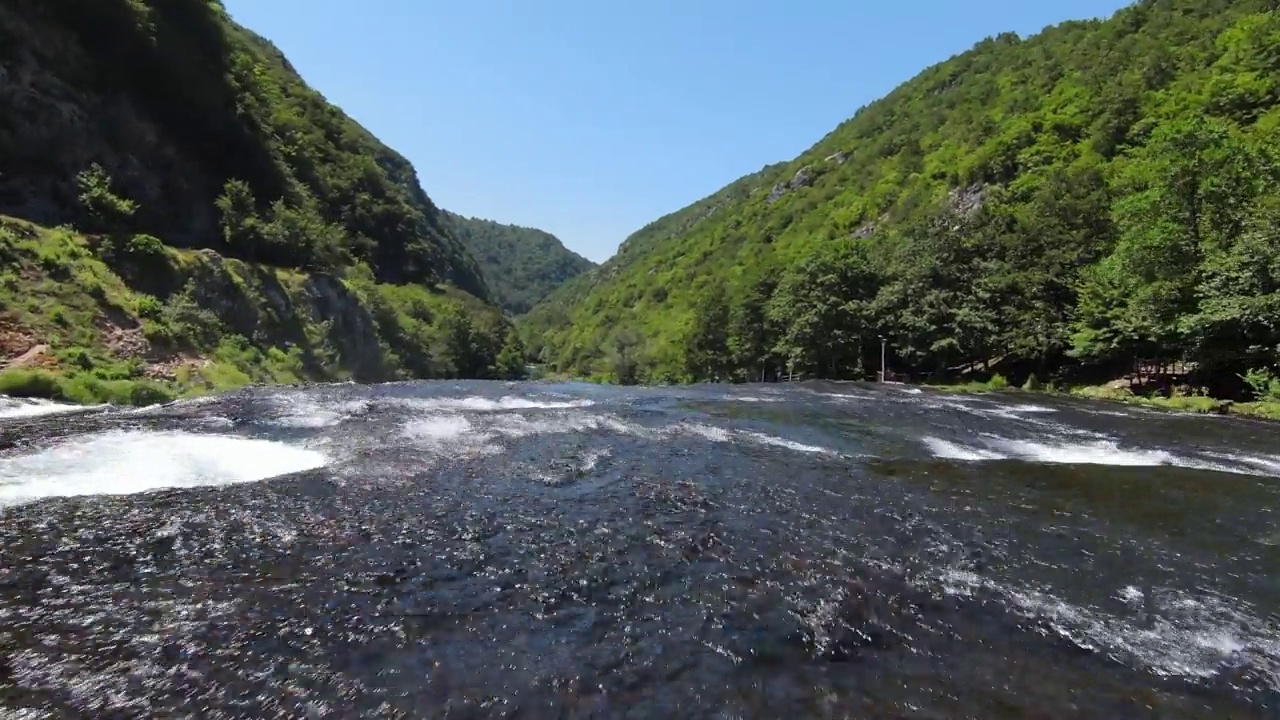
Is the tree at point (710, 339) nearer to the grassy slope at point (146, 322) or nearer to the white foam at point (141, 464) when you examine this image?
the grassy slope at point (146, 322)

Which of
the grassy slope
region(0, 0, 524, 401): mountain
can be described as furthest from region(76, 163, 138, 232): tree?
the grassy slope

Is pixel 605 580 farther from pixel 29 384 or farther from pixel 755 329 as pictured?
pixel 755 329

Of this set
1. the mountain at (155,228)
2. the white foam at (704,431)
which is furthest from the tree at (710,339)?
the white foam at (704,431)

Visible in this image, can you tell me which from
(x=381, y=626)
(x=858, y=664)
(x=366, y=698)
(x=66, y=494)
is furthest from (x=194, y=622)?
(x=858, y=664)

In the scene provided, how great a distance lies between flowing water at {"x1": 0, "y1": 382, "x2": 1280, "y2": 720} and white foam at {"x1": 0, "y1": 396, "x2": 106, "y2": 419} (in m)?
1.89

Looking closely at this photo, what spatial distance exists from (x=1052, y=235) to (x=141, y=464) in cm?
7052

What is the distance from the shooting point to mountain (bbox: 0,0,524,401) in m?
30.0

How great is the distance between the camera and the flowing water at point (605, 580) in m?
7.10

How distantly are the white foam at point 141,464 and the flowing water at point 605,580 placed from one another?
0.09 m

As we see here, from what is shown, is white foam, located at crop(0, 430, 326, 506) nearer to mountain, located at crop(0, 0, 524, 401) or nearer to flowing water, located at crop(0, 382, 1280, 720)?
flowing water, located at crop(0, 382, 1280, 720)

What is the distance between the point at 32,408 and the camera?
2133 cm

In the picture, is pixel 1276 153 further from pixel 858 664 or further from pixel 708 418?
pixel 858 664

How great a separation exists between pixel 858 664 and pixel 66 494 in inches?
544

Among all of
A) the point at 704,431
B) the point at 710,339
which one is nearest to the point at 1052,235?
the point at 704,431
